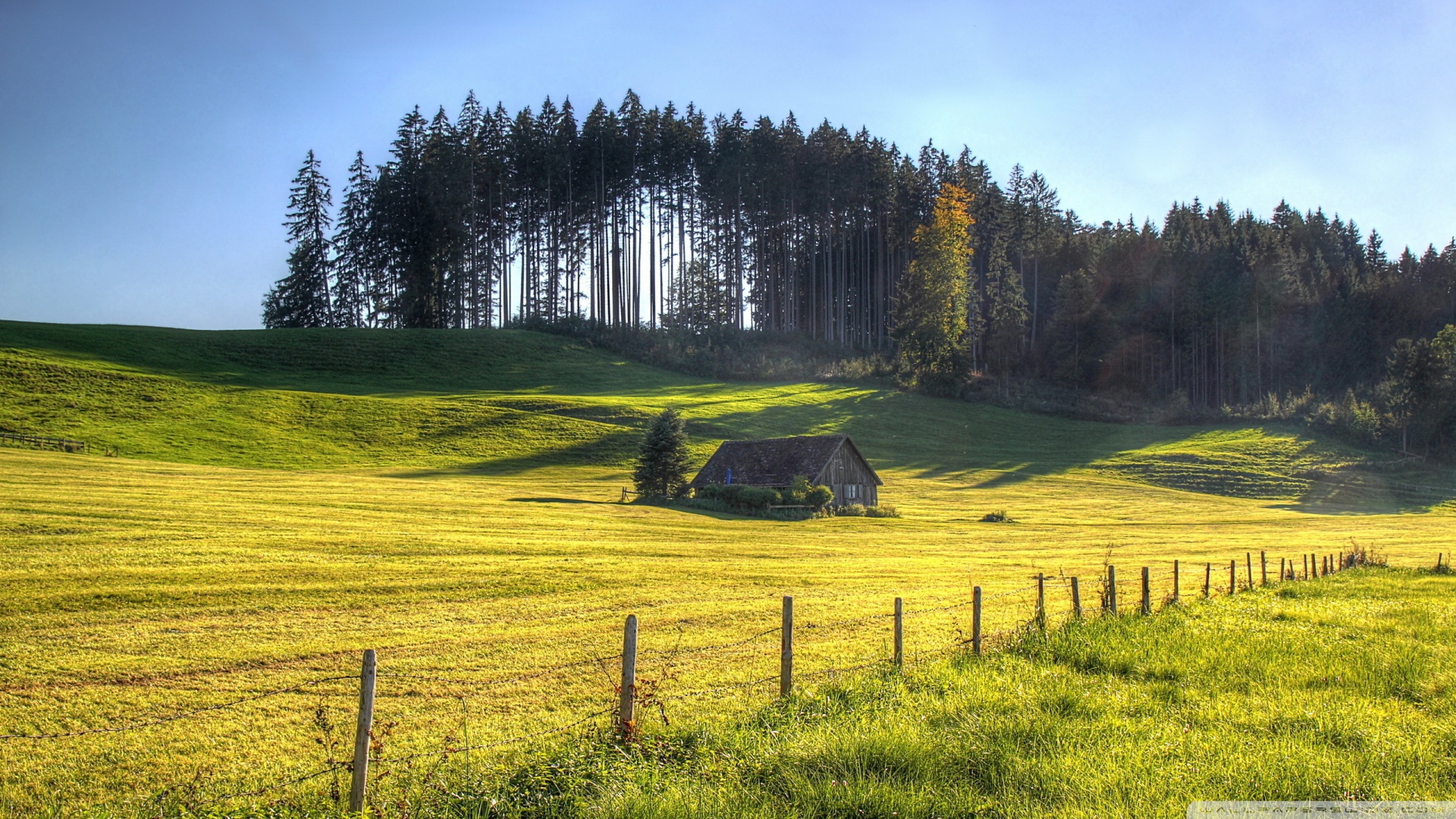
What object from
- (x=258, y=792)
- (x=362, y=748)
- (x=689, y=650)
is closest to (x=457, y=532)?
(x=689, y=650)

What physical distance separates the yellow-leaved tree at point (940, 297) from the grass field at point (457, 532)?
5491mm

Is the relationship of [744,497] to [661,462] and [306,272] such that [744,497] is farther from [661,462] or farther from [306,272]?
[306,272]

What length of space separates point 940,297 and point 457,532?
7105cm

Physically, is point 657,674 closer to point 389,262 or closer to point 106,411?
point 106,411

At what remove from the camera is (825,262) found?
367 feet

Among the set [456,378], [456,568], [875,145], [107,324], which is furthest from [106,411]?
[875,145]

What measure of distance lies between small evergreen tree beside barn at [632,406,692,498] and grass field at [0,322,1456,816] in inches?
135

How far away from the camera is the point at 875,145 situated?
358ft

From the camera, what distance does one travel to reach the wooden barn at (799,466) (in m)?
51.6

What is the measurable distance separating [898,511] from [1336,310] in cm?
9027

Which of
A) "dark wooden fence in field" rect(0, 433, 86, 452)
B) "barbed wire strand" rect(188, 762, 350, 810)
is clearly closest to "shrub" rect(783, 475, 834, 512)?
"dark wooden fence in field" rect(0, 433, 86, 452)

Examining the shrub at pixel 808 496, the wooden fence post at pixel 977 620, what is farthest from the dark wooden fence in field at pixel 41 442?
the wooden fence post at pixel 977 620

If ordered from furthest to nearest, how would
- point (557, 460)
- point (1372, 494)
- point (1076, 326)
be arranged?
1. point (1076, 326)
2. point (1372, 494)
3. point (557, 460)

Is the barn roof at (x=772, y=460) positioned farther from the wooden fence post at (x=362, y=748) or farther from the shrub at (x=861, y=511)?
the wooden fence post at (x=362, y=748)
